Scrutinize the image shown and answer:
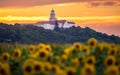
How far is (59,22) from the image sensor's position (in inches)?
2053

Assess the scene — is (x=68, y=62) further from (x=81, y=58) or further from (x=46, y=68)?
(x=46, y=68)

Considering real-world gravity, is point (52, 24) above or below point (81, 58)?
below

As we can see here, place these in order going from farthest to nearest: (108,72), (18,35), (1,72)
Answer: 1. (18,35)
2. (1,72)
3. (108,72)

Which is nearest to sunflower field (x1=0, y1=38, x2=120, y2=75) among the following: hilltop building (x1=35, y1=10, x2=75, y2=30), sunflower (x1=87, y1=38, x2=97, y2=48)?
sunflower (x1=87, y1=38, x2=97, y2=48)

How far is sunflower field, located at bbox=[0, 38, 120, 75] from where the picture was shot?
12.0 feet

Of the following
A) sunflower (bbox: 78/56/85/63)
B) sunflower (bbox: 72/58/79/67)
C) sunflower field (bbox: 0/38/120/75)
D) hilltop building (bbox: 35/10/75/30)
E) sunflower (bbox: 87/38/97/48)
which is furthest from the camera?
hilltop building (bbox: 35/10/75/30)

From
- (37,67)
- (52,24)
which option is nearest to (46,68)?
(37,67)

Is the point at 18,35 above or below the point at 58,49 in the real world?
below

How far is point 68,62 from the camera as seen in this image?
4.25m

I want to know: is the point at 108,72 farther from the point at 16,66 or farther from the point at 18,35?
the point at 18,35

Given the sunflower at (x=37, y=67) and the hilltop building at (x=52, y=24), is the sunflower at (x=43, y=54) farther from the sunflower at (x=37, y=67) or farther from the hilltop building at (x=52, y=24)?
the hilltop building at (x=52, y=24)

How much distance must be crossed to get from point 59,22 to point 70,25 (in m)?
6.20

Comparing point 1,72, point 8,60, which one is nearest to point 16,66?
point 8,60

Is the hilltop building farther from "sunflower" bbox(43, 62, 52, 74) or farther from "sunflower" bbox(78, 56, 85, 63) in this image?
"sunflower" bbox(43, 62, 52, 74)
